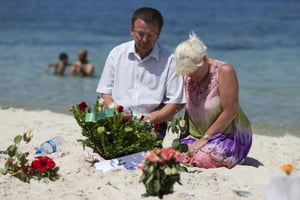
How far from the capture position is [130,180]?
16.3ft

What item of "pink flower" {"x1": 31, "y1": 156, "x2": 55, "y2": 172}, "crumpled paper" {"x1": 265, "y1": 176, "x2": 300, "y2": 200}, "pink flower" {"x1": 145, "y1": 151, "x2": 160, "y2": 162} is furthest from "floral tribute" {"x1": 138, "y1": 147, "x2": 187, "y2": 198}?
"pink flower" {"x1": 31, "y1": 156, "x2": 55, "y2": 172}

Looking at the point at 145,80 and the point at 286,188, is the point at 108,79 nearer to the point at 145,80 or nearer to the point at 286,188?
the point at 145,80

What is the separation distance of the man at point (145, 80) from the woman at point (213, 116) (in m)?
0.16

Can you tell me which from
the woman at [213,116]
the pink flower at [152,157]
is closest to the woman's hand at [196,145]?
the woman at [213,116]

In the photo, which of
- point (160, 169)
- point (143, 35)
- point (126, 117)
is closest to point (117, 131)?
point (126, 117)

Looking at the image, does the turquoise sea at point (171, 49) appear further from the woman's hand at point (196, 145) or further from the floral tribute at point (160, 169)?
the floral tribute at point (160, 169)

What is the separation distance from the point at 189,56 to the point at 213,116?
65cm

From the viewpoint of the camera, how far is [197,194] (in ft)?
15.2

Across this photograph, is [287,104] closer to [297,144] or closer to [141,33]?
[297,144]

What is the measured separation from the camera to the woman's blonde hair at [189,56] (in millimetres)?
5191

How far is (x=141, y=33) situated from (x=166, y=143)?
175cm

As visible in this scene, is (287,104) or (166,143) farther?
(287,104)

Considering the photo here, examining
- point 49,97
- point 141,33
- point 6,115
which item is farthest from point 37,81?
point 141,33

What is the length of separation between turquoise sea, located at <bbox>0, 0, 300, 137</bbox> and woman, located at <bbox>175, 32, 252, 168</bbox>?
8.73 feet
